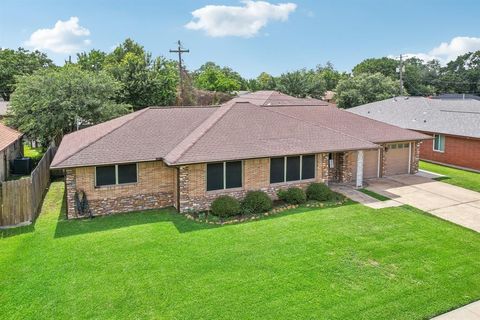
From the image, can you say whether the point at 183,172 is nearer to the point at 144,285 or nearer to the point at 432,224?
the point at 144,285

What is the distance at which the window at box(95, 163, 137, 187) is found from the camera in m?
14.4

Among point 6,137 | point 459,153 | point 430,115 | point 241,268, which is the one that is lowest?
point 241,268

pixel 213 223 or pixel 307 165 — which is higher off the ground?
pixel 307 165

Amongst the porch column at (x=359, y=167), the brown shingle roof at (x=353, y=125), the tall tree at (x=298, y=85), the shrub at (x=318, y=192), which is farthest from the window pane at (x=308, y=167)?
the tall tree at (x=298, y=85)

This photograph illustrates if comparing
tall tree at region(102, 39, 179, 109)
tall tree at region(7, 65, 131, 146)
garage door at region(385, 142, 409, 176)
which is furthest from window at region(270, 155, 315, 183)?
tall tree at region(102, 39, 179, 109)

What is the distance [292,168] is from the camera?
16406 mm

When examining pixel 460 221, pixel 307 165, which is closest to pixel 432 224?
pixel 460 221

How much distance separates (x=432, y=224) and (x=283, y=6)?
1883 centimetres

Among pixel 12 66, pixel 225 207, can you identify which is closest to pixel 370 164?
pixel 225 207

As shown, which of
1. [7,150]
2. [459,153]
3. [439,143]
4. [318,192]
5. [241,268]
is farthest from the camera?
[439,143]

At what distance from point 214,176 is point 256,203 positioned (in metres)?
1.97

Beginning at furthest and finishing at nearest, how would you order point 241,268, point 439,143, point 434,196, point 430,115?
point 430,115 < point 439,143 < point 434,196 < point 241,268

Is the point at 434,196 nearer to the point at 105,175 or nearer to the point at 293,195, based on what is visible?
the point at 293,195

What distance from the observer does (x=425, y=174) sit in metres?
21.5
